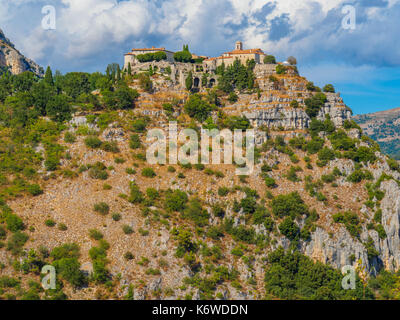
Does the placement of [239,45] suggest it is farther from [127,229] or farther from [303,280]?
[303,280]

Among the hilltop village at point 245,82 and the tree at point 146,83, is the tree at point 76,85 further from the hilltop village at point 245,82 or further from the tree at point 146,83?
the tree at point 146,83

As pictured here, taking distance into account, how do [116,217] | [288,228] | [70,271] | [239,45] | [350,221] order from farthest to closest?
[239,45]
[350,221]
[288,228]
[116,217]
[70,271]

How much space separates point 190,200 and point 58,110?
89.7 ft

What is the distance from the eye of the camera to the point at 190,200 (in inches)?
2147

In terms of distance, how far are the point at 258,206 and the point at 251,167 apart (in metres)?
7.49

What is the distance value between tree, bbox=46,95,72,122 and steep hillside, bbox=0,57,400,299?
18 centimetres

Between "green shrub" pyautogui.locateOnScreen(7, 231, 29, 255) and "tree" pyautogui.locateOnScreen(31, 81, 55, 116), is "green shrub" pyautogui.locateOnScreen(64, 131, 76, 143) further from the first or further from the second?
"green shrub" pyautogui.locateOnScreen(7, 231, 29, 255)

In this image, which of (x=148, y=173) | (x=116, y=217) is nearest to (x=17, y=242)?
(x=116, y=217)

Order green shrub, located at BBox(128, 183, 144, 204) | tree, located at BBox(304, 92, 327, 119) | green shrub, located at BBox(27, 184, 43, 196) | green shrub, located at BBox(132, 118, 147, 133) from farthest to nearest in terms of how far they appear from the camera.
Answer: tree, located at BBox(304, 92, 327, 119)
green shrub, located at BBox(132, 118, 147, 133)
green shrub, located at BBox(128, 183, 144, 204)
green shrub, located at BBox(27, 184, 43, 196)

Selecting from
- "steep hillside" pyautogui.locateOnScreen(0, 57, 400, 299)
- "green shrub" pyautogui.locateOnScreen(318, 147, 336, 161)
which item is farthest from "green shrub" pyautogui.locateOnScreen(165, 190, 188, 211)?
"green shrub" pyautogui.locateOnScreen(318, 147, 336, 161)

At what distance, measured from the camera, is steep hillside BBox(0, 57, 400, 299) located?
4462 centimetres

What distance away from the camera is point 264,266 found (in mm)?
50312

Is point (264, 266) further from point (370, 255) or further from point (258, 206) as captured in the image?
point (370, 255)
